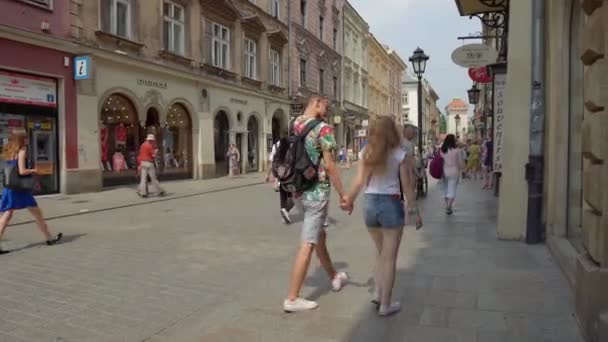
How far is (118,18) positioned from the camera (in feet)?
54.3

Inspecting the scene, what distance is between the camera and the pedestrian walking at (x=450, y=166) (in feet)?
33.1

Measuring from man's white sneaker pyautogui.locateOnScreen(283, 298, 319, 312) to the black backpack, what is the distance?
924mm

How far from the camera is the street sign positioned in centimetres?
1436

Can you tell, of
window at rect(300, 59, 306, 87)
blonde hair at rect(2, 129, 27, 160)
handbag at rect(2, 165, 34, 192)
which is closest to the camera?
handbag at rect(2, 165, 34, 192)

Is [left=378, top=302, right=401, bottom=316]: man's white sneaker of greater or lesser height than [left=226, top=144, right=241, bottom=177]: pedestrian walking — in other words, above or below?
below

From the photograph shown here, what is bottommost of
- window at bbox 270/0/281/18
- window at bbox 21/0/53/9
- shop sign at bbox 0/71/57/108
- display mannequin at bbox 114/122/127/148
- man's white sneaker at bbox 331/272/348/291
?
man's white sneaker at bbox 331/272/348/291

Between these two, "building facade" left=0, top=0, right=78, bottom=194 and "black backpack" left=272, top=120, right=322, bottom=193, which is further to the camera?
"building facade" left=0, top=0, right=78, bottom=194

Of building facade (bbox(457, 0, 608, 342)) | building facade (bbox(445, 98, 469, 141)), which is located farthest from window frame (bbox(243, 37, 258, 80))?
building facade (bbox(445, 98, 469, 141))

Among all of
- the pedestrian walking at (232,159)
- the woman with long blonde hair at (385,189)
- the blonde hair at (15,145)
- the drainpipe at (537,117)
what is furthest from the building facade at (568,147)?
the pedestrian walking at (232,159)

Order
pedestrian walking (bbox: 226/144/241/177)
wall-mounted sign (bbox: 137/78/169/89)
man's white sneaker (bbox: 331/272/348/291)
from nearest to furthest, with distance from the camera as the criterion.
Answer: man's white sneaker (bbox: 331/272/348/291) < wall-mounted sign (bbox: 137/78/169/89) < pedestrian walking (bbox: 226/144/241/177)

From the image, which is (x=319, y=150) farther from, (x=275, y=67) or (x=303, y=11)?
(x=303, y=11)

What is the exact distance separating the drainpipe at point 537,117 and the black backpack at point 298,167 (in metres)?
3.51

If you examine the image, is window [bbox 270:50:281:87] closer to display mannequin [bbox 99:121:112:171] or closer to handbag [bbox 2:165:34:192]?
display mannequin [bbox 99:121:112:171]

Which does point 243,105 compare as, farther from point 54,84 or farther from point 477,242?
point 477,242
